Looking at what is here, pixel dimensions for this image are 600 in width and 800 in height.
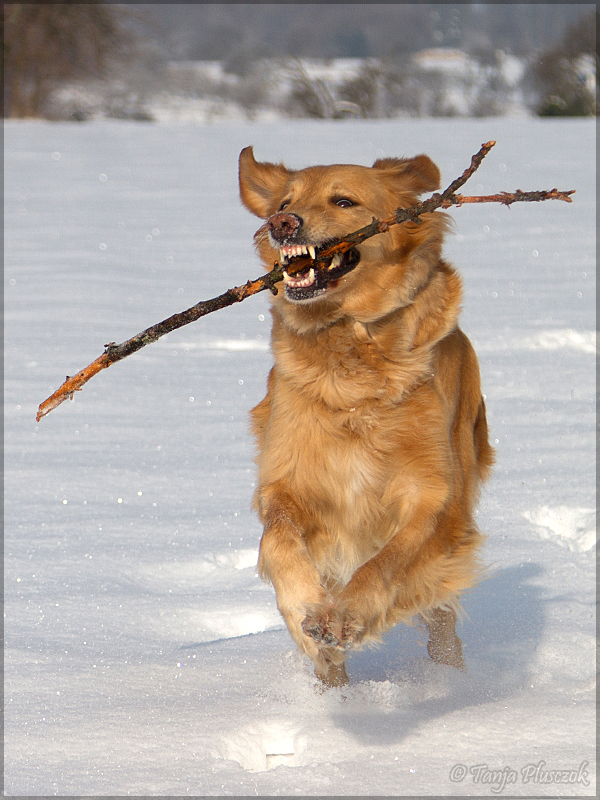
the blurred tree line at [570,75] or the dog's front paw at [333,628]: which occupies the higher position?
the blurred tree line at [570,75]

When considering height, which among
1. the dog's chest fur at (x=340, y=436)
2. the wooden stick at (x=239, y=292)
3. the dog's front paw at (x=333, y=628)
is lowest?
the dog's front paw at (x=333, y=628)

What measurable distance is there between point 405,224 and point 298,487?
891 millimetres

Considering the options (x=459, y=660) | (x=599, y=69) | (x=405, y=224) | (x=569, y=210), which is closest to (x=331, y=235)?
(x=405, y=224)

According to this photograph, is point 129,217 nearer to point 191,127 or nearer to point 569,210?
point 569,210

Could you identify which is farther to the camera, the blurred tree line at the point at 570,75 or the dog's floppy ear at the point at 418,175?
the blurred tree line at the point at 570,75

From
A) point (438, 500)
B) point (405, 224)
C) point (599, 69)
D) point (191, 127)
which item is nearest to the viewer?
point (438, 500)

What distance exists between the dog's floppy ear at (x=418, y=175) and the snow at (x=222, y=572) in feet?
4.68

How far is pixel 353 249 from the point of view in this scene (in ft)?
9.45

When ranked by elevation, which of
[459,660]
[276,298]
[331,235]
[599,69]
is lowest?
[459,660]

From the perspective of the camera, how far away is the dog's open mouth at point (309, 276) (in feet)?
8.84

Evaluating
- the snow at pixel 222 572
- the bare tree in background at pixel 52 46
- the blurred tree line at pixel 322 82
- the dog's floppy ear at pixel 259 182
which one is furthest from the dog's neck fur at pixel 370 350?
the bare tree in background at pixel 52 46

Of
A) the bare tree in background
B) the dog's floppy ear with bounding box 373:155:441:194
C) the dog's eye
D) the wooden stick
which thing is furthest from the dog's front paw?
the bare tree in background

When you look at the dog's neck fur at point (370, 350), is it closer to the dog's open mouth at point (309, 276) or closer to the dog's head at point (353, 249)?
the dog's head at point (353, 249)

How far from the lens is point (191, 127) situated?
638 inches
